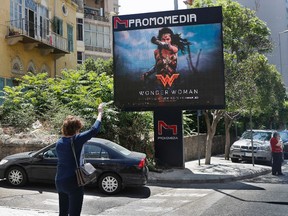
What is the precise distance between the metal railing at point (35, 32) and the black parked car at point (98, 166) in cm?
1370

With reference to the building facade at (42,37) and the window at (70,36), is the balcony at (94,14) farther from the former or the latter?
the window at (70,36)

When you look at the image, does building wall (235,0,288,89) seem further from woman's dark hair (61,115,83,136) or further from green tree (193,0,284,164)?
woman's dark hair (61,115,83,136)

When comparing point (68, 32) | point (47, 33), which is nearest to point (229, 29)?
point (47, 33)

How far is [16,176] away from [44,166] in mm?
886

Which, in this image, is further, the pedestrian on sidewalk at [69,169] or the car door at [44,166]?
the car door at [44,166]

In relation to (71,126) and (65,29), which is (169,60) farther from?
(65,29)

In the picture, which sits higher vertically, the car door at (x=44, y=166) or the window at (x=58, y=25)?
the window at (x=58, y=25)

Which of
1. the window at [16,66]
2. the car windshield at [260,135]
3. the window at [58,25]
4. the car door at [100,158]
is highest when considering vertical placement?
the window at [58,25]

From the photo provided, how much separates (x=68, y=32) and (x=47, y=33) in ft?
14.3

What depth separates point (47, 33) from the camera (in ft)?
86.5

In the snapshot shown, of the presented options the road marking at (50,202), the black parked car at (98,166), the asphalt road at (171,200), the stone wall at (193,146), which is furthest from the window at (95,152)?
the stone wall at (193,146)

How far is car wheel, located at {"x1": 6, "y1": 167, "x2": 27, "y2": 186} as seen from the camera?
1048 cm

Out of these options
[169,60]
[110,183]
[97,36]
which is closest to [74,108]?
[169,60]

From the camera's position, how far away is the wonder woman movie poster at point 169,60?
13625 millimetres
